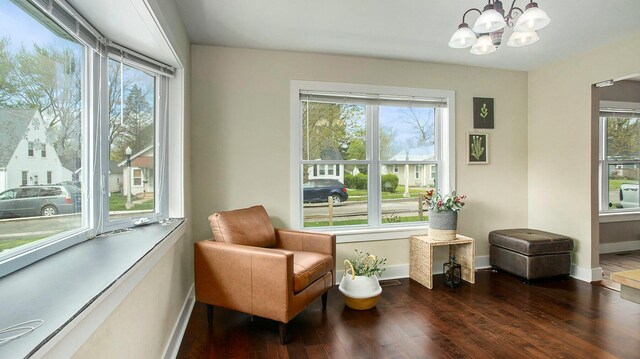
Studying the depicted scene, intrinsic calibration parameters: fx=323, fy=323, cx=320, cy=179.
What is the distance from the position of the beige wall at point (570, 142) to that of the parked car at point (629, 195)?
5.76ft

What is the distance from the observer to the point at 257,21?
8.67ft

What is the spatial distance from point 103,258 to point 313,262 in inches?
56.7

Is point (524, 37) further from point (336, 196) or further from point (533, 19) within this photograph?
point (336, 196)

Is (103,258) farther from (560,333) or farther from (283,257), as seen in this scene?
(560,333)

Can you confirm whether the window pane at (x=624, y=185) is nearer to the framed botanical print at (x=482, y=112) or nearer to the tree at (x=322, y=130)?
the framed botanical print at (x=482, y=112)

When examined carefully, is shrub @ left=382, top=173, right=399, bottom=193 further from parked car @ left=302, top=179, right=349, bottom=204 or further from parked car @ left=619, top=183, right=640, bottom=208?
parked car @ left=619, top=183, right=640, bottom=208

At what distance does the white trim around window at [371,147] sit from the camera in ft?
10.9

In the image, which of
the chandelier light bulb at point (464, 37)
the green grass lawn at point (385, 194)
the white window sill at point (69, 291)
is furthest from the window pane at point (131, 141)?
the chandelier light bulb at point (464, 37)

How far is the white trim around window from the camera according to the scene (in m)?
3.32

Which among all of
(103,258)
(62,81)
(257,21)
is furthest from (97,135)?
(257,21)

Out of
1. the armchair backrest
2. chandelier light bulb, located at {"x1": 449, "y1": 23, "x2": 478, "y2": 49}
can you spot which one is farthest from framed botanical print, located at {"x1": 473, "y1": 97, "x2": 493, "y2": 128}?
the armchair backrest

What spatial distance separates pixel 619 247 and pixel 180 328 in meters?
5.59

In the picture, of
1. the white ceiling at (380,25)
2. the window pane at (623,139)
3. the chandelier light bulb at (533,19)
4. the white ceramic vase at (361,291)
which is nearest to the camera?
the chandelier light bulb at (533,19)

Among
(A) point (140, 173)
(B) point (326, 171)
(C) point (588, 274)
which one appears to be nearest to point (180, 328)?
(A) point (140, 173)
